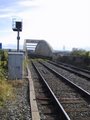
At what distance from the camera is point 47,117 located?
37.5 feet

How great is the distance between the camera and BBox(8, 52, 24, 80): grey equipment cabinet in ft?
70.1

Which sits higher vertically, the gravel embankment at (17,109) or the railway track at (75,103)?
the gravel embankment at (17,109)

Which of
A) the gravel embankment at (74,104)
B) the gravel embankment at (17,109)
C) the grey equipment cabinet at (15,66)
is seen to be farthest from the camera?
the grey equipment cabinet at (15,66)

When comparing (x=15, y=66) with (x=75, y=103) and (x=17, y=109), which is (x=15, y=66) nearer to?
(x=75, y=103)

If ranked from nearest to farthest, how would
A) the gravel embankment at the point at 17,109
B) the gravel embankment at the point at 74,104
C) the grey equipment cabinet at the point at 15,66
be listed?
the gravel embankment at the point at 17,109
the gravel embankment at the point at 74,104
the grey equipment cabinet at the point at 15,66

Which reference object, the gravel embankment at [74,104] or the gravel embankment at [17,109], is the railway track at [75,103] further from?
the gravel embankment at [17,109]

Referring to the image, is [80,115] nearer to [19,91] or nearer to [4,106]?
[4,106]

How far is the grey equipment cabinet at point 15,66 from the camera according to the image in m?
21.4

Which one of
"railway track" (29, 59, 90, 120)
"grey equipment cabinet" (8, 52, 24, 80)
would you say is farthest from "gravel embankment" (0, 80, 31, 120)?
"grey equipment cabinet" (8, 52, 24, 80)

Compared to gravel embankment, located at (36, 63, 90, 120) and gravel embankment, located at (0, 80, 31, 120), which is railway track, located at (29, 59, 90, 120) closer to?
gravel embankment, located at (36, 63, 90, 120)

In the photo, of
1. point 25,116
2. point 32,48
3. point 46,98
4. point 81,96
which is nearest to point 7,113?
point 25,116

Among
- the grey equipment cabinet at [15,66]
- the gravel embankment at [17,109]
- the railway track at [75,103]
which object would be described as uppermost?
the grey equipment cabinet at [15,66]

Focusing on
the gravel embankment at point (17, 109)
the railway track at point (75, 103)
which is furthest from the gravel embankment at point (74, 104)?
the gravel embankment at point (17, 109)

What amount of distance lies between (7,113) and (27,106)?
1.64 meters
